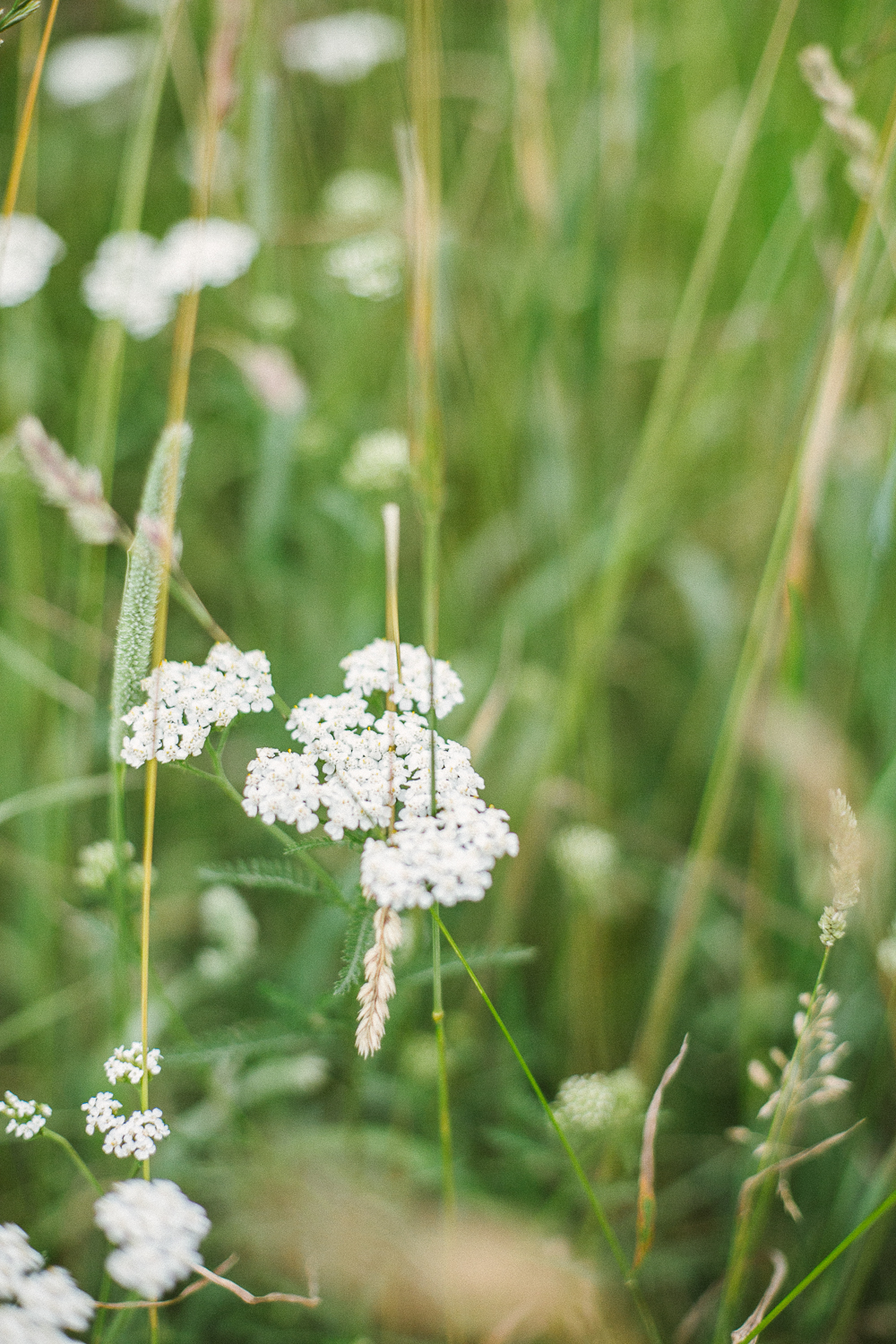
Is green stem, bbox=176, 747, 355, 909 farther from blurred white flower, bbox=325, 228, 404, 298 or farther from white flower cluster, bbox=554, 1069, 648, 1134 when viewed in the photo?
blurred white flower, bbox=325, 228, 404, 298

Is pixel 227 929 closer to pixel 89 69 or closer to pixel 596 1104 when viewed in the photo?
pixel 596 1104

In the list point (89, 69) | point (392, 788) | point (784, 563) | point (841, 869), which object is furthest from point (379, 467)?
point (89, 69)

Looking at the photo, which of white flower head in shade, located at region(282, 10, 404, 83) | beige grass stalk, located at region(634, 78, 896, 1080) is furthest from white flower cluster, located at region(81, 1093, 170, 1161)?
white flower head in shade, located at region(282, 10, 404, 83)

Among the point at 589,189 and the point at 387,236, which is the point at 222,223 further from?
the point at 589,189

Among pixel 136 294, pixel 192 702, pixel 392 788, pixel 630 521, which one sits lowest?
pixel 392 788

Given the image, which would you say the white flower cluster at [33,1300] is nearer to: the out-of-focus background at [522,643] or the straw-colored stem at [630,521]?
the out-of-focus background at [522,643]

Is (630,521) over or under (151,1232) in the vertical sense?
over

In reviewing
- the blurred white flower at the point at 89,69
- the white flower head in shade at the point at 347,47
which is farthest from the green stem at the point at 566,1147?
the blurred white flower at the point at 89,69
